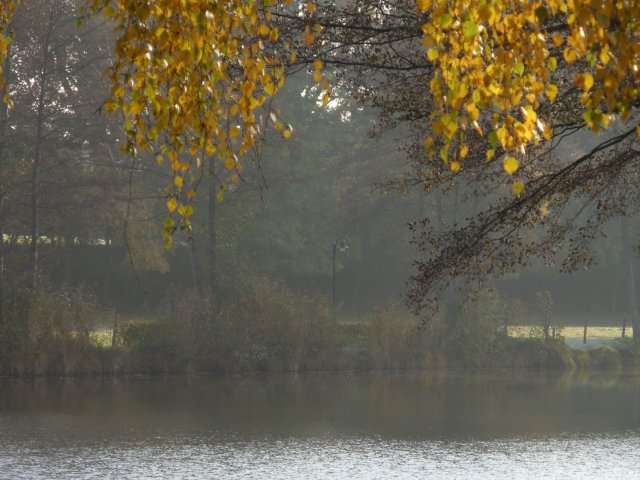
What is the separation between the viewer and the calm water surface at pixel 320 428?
17156mm

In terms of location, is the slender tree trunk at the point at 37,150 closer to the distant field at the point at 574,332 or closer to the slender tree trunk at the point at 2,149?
the slender tree trunk at the point at 2,149

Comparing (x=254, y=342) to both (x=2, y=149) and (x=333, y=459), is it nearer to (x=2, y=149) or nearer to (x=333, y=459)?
(x=2, y=149)

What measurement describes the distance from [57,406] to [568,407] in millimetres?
10510

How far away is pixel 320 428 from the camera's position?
2167 centimetres

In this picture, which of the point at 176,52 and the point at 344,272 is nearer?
the point at 176,52

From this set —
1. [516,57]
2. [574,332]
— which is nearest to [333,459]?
[516,57]

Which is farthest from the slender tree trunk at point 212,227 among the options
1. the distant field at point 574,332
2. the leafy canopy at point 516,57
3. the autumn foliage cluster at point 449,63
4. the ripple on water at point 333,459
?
the leafy canopy at point 516,57

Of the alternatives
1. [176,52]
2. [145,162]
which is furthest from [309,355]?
[176,52]

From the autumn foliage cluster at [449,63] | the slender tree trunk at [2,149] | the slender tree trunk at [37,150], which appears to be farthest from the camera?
the slender tree trunk at [37,150]

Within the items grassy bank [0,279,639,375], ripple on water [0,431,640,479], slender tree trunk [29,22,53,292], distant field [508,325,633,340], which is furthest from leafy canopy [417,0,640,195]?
distant field [508,325,633,340]

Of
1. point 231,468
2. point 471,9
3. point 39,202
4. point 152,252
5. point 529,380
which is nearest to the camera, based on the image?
point 471,9

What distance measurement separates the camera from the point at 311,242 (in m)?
46.8

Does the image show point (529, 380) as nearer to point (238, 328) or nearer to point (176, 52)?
point (238, 328)

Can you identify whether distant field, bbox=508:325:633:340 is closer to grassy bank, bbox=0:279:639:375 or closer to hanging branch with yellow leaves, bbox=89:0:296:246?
grassy bank, bbox=0:279:639:375
